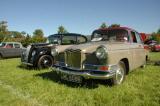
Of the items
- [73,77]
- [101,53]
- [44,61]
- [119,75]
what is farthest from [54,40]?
[101,53]

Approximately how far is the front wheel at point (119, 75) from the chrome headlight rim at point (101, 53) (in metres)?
0.66

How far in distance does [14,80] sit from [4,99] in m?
2.00

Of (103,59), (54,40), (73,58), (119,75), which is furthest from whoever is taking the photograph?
(54,40)

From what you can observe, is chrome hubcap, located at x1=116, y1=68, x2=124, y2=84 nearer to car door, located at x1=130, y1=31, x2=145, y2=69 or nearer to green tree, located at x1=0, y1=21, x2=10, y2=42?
car door, located at x1=130, y1=31, x2=145, y2=69

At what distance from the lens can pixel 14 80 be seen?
21.2ft

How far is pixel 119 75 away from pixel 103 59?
3.15ft

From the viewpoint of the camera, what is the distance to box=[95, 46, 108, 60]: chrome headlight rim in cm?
473

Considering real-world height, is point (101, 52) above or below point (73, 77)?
above

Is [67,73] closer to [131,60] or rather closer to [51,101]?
[51,101]

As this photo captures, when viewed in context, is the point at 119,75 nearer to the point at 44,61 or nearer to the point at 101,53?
the point at 101,53

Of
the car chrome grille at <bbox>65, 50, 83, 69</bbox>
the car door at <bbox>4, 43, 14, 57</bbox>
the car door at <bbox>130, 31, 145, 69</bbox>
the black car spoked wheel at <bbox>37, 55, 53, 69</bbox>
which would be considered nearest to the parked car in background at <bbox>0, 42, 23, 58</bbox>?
the car door at <bbox>4, 43, 14, 57</bbox>

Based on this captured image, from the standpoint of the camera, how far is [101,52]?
479 centimetres

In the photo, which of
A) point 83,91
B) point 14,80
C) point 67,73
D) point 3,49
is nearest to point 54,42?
point 14,80

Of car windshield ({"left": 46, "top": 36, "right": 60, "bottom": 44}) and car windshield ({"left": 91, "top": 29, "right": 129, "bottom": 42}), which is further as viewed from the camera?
car windshield ({"left": 46, "top": 36, "right": 60, "bottom": 44})
